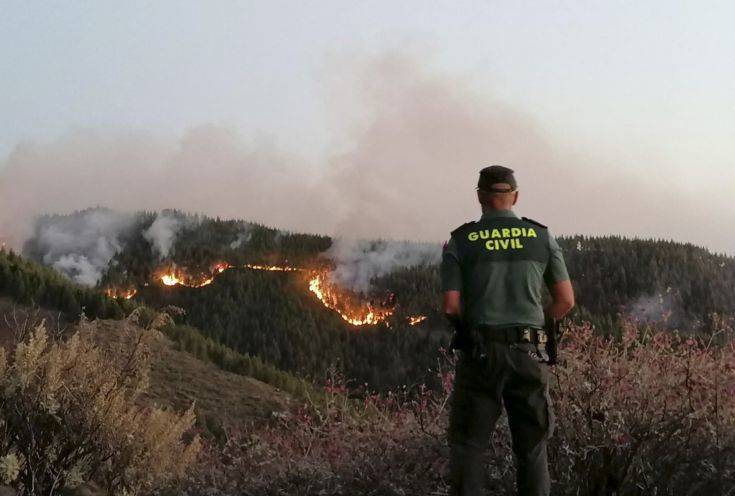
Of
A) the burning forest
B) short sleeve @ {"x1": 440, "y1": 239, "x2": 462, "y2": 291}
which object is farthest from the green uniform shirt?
the burning forest

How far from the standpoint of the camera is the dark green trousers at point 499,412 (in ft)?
15.4

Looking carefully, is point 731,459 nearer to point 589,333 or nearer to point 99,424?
point 589,333

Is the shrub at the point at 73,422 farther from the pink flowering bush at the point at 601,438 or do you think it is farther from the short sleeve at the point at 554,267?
the short sleeve at the point at 554,267

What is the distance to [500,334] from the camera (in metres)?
4.72

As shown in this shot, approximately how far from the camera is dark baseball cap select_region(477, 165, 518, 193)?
4934 mm

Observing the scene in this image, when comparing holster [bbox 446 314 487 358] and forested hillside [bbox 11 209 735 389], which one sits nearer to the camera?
holster [bbox 446 314 487 358]

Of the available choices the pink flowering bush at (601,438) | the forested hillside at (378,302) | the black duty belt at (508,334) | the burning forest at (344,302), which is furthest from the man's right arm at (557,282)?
the burning forest at (344,302)

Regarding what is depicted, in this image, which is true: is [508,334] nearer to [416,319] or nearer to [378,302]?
[416,319]

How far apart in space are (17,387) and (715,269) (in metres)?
168

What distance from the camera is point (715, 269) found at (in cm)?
15875

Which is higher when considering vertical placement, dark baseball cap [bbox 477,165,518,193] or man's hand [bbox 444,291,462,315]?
dark baseball cap [bbox 477,165,518,193]

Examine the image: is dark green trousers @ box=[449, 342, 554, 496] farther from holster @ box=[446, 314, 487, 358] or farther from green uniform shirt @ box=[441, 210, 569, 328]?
green uniform shirt @ box=[441, 210, 569, 328]

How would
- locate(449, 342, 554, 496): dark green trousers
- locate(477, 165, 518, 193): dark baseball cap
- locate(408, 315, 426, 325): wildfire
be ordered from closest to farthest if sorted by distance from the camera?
locate(449, 342, 554, 496): dark green trousers
locate(477, 165, 518, 193): dark baseball cap
locate(408, 315, 426, 325): wildfire


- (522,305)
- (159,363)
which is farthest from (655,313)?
(159,363)
